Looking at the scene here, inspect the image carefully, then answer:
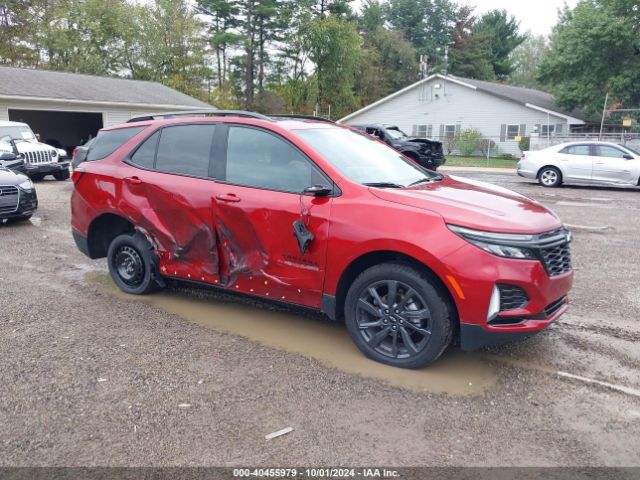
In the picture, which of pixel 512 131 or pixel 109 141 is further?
pixel 512 131

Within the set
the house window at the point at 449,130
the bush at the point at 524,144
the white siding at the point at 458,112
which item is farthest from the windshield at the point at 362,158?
the house window at the point at 449,130

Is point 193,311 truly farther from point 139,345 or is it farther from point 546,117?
point 546,117

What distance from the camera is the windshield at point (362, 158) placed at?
4.43 metres

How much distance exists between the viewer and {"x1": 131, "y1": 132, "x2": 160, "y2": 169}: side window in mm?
5318

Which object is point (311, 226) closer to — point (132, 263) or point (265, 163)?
point (265, 163)

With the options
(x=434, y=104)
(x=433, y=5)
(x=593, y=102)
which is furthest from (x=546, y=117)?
(x=433, y=5)

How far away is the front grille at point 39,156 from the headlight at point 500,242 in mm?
15620

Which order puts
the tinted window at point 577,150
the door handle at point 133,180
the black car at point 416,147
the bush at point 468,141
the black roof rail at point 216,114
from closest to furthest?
the black roof rail at point 216,114
the door handle at point 133,180
the tinted window at point 577,150
the black car at point 416,147
the bush at point 468,141

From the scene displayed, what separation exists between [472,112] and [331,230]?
113 ft

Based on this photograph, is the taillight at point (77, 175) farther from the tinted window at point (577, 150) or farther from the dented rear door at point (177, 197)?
the tinted window at point (577, 150)

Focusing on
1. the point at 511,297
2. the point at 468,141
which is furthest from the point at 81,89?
the point at 511,297

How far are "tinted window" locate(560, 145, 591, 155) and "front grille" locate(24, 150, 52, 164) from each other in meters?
15.4

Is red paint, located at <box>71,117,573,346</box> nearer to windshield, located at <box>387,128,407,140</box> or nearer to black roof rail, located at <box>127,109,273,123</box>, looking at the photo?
black roof rail, located at <box>127,109,273,123</box>

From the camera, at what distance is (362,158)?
4.75 meters
